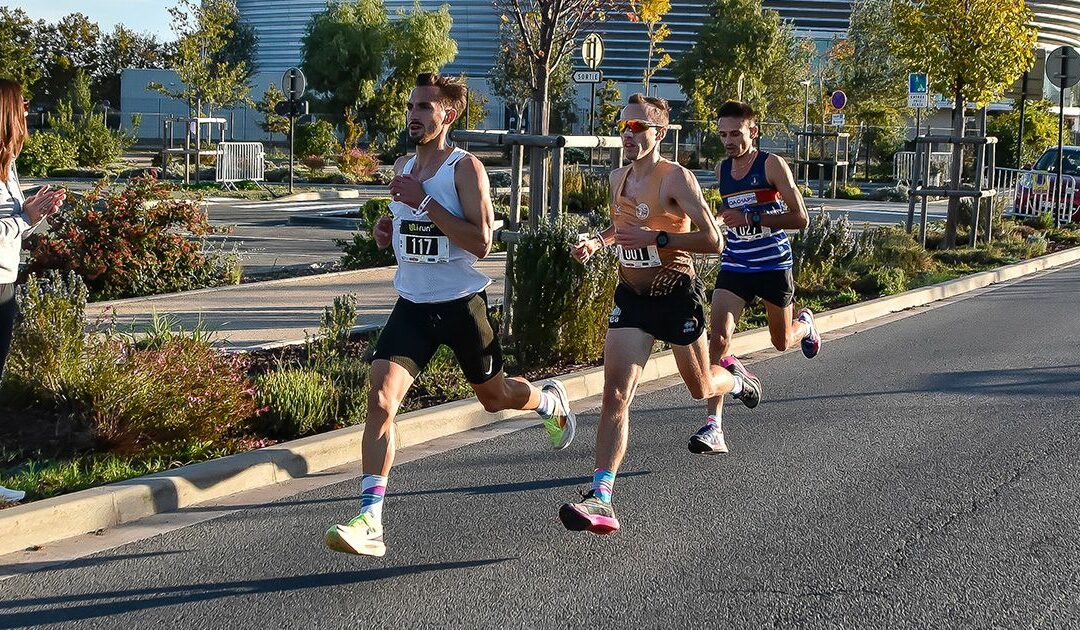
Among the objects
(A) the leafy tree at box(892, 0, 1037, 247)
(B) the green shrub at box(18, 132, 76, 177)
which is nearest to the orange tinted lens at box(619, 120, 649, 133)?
(A) the leafy tree at box(892, 0, 1037, 247)

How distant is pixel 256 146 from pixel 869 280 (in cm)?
2193

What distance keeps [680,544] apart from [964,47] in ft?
51.2

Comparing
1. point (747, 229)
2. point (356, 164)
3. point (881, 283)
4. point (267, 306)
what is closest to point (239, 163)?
point (356, 164)

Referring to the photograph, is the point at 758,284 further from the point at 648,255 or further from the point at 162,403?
the point at 162,403

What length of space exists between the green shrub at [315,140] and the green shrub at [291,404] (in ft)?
113

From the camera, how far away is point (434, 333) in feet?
19.1

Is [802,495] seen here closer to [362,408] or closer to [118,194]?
[362,408]

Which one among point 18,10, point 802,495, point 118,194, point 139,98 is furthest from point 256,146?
point 139,98

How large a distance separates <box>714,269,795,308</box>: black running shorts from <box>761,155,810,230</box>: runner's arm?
318 mm

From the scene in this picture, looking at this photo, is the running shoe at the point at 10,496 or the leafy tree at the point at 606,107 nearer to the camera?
the running shoe at the point at 10,496

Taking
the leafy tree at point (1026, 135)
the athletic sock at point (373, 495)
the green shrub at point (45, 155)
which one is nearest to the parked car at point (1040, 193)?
the leafy tree at point (1026, 135)

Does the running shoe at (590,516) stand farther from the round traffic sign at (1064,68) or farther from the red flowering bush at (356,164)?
the red flowering bush at (356,164)

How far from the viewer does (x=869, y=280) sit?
15.3 metres

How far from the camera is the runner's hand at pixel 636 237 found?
6.01 metres
